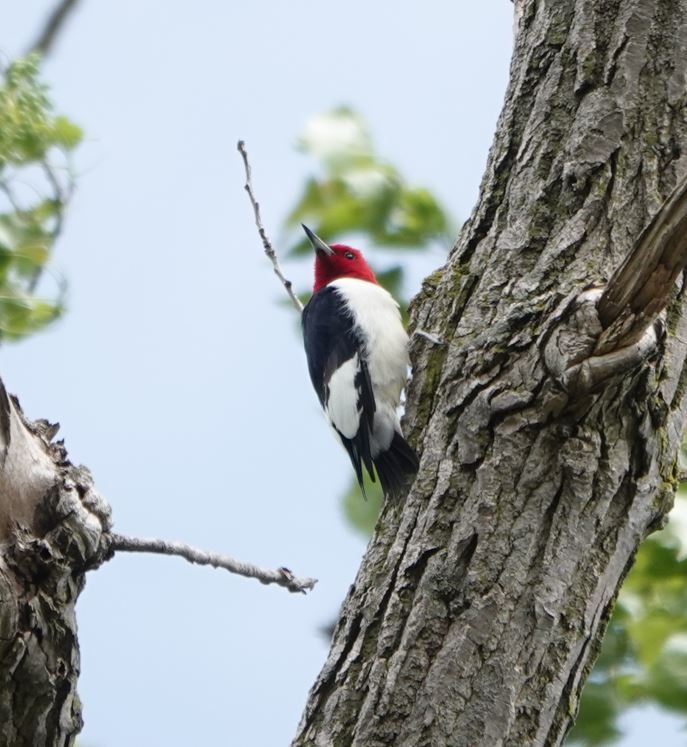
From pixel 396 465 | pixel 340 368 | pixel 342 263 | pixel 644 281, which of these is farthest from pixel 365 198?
pixel 342 263

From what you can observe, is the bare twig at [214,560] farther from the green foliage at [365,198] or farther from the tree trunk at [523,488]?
the green foliage at [365,198]

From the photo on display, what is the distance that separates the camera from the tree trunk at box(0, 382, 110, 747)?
1.72 meters

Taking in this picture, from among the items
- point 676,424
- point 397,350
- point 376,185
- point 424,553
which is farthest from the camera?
point 397,350

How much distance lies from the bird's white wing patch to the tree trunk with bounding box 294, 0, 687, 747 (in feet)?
3.74

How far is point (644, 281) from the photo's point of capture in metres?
1.94

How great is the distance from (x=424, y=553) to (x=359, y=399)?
63.6 inches

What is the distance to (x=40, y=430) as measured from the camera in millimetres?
1886

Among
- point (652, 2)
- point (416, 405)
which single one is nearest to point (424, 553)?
point (416, 405)

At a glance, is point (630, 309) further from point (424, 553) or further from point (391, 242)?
point (391, 242)

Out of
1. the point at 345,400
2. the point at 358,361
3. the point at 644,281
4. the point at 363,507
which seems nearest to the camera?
the point at 644,281

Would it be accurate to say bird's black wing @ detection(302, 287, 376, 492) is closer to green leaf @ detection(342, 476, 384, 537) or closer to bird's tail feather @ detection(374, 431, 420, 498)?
green leaf @ detection(342, 476, 384, 537)

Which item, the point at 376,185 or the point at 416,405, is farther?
the point at 376,185

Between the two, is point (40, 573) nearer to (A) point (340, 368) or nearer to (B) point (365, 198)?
(B) point (365, 198)

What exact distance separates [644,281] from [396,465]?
80cm
